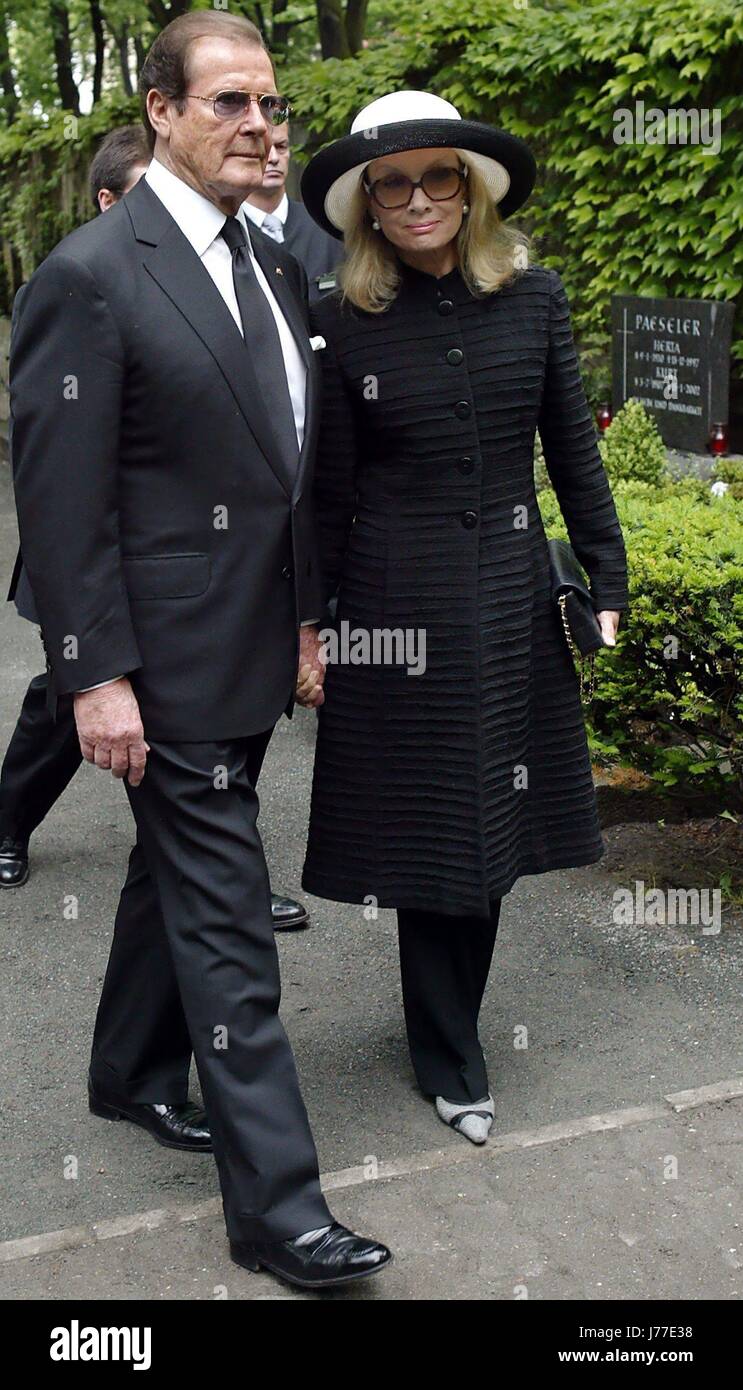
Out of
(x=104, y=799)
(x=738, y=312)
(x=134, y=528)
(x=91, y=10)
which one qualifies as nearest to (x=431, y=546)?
(x=134, y=528)

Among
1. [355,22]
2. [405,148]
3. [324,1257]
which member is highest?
[355,22]

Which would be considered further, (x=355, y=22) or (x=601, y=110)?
(x=355, y=22)

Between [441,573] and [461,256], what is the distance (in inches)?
25.8

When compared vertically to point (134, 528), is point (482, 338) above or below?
above

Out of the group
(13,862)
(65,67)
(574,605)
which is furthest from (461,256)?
(65,67)

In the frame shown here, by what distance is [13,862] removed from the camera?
17.4ft

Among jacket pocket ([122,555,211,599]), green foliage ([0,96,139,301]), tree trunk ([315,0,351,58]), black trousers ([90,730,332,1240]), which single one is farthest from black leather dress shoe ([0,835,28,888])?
green foliage ([0,96,139,301])

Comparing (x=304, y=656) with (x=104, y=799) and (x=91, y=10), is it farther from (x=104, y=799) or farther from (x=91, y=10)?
(x=91, y=10)

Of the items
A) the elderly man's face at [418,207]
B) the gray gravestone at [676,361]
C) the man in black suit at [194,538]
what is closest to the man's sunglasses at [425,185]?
the elderly man's face at [418,207]

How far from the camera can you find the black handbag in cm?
360

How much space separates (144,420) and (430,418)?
2.23 ft

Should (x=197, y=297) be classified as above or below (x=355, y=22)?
below

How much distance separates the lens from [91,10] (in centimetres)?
1830

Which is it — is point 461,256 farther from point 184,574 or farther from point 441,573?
point 184,574
